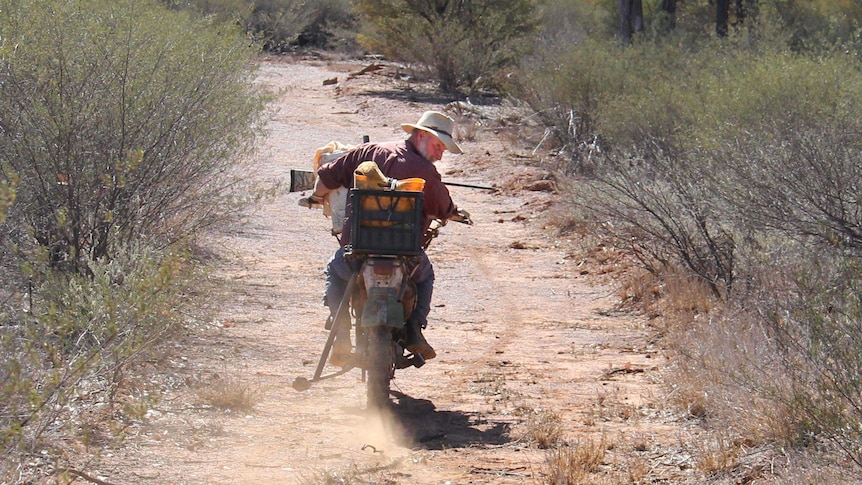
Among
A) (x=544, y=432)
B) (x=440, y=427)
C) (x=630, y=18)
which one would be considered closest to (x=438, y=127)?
(x=440, y=427)

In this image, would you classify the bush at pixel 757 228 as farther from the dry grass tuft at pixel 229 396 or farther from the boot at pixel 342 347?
the dry grass tuft at pixel 229 396

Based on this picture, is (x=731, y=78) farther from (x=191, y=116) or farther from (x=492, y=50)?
(x=492, y=50)

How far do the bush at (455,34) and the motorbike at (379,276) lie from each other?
2174 centimetres

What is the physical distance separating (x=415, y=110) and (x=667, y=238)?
50.5 feet

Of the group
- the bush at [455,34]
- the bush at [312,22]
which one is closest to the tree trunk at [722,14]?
the bush at [455,34]

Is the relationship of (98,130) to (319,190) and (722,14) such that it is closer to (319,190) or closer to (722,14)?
(319,190)

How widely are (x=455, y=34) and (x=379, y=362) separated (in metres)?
22.6

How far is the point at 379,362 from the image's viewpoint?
583cm

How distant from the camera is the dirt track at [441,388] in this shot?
5.01 meters

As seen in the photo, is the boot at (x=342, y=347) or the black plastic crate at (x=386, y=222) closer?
the black plastic crate at (x=386, y=222)

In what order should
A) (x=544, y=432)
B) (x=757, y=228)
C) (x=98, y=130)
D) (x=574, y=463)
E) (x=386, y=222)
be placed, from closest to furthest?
(x=574, y=463)
(x=544, y=432)
(x=386, y=222)
(x=98, y=130)
(x=757, y=228)

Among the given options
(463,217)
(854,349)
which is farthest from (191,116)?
(854,349)

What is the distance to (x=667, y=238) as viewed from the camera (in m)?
9.66

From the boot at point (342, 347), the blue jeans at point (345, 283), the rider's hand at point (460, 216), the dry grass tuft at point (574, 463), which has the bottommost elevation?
the dry grass tuft at point (574, 463)
